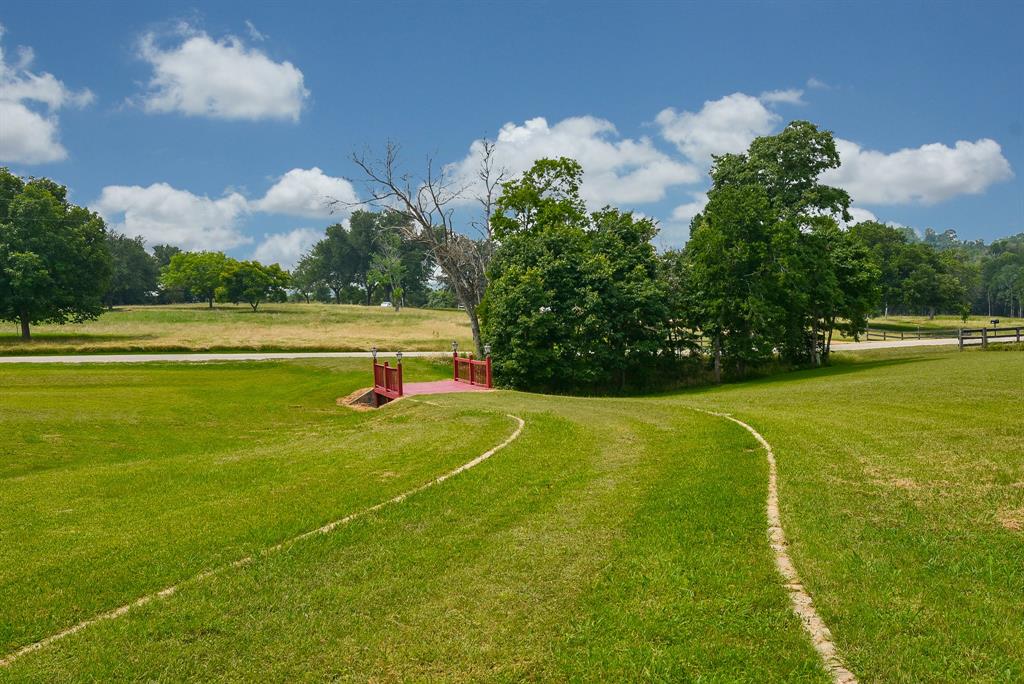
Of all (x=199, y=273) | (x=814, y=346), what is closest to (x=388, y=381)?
(x=814, y=346)

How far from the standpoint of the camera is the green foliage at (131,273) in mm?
105250

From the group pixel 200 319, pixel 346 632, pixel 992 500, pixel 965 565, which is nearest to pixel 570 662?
pixel 346 632

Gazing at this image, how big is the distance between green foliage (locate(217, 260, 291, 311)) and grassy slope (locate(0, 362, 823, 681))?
87.8 m

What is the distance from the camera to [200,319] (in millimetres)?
78875

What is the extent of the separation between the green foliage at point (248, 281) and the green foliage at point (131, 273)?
20406 millimetres

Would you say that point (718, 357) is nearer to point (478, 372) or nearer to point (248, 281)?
point (478, 372)

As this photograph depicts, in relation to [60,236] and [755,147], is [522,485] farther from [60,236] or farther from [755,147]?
[60,236]

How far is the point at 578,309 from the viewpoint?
108ft

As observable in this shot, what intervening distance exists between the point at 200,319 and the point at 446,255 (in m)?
51.9

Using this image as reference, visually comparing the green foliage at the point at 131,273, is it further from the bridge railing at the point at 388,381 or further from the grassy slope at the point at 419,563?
the grassy slope at the point at 419,563

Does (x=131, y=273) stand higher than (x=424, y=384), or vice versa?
(x=131, y=273)

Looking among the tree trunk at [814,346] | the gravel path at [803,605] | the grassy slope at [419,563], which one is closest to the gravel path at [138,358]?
the tree trunk at [814,346]

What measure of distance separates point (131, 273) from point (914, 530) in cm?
12449

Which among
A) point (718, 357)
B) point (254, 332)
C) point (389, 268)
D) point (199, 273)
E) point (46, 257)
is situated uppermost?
point (389, 268)
